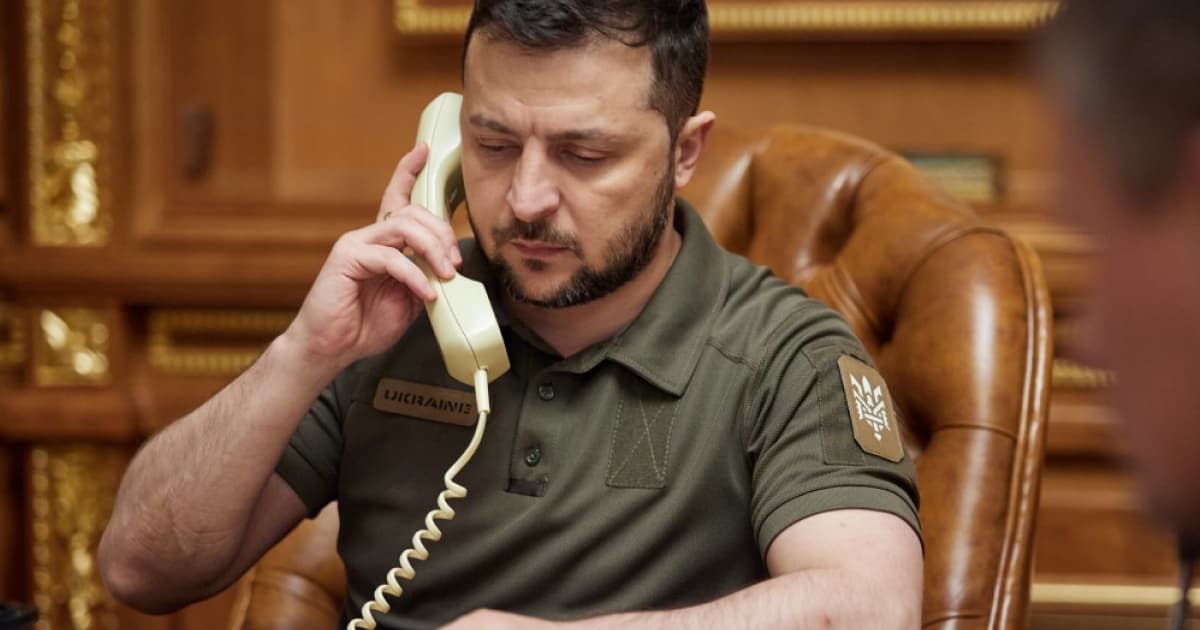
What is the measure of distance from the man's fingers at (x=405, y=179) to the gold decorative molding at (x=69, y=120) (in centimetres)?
120

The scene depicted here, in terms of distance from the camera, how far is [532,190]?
1.66 m

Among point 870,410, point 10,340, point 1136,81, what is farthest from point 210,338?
point 1136,81

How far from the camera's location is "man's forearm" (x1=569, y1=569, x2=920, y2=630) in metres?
1.42

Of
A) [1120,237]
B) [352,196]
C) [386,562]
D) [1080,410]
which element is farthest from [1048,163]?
[352,196]

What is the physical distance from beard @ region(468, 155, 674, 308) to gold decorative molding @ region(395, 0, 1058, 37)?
993mm

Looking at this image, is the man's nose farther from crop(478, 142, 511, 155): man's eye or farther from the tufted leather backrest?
the tufted leather backrest

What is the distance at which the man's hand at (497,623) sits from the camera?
1.36 metres

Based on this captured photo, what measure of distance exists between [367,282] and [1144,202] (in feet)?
3.73

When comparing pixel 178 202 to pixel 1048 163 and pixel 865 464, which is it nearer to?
pixel 865 464

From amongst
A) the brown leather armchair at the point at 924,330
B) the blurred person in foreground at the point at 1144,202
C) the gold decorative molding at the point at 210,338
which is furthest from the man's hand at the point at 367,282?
the gold decorative molding at the point at 210,338

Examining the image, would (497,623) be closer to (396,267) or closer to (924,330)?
(396,267)

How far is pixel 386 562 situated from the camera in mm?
1740

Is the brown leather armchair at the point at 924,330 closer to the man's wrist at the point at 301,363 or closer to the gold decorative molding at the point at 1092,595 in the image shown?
the man's wrist at the point at 301,363

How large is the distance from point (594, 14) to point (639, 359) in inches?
14.7
